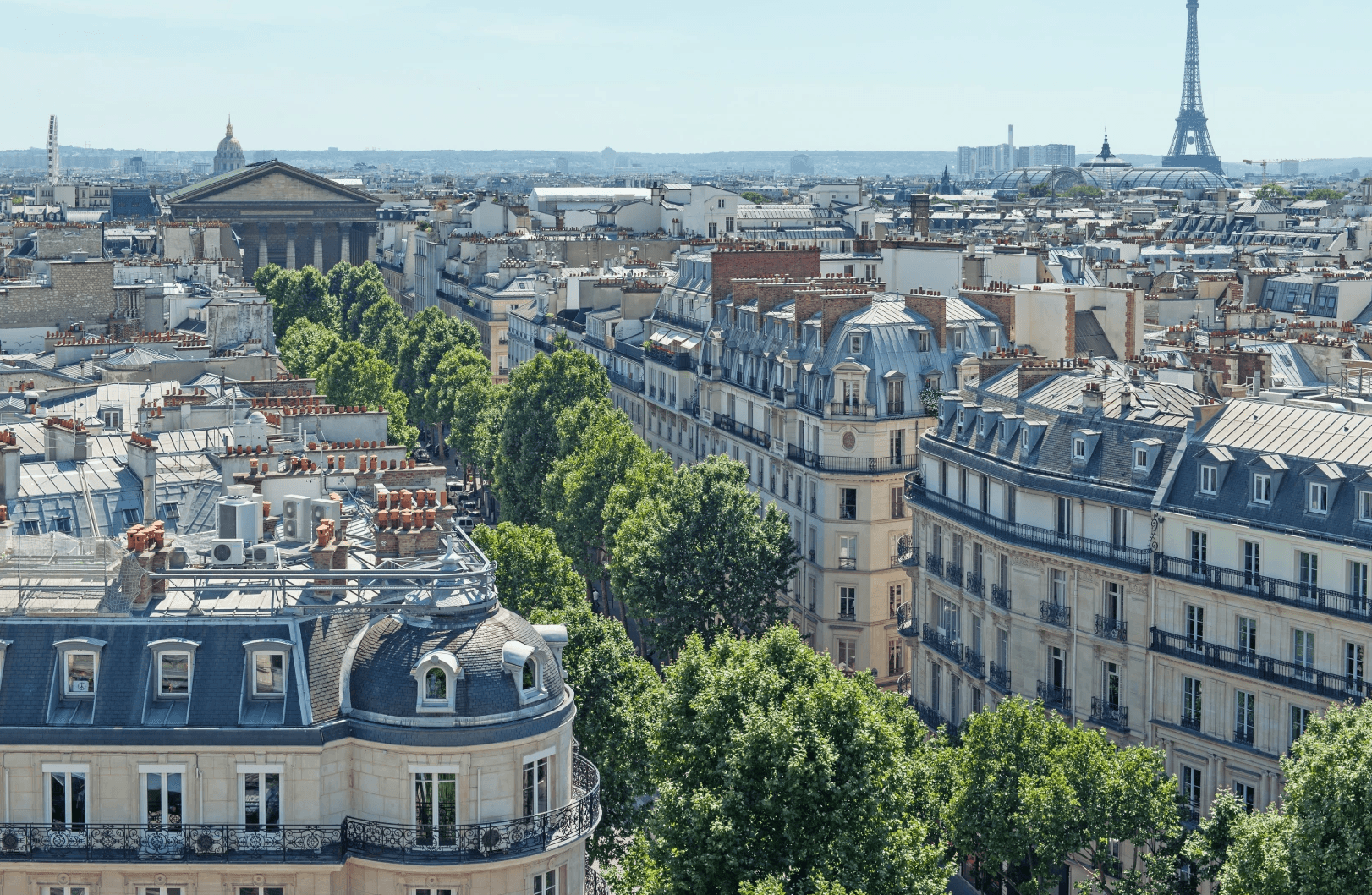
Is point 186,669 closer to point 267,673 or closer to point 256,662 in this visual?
point 256,662

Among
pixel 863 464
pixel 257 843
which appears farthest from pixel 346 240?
pixel 257 843

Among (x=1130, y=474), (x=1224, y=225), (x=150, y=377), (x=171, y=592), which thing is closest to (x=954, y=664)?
(x=1130, y=474)

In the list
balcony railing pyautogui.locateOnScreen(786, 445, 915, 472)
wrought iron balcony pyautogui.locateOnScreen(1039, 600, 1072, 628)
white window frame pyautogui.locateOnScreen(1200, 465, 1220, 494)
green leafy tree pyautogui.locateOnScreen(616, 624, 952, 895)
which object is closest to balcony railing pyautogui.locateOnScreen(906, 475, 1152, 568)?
wrought iron balcony pyautogui.locateOnScreen(1039, 600, 1072, 628)

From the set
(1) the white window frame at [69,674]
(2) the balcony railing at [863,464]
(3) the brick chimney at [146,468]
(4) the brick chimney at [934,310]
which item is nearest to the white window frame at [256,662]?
(1) the white window frame at [69,674]

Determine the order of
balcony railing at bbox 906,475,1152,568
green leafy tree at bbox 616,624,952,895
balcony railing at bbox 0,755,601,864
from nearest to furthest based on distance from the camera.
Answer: balcony railing at bbox 0,755,601,864, green leafy tree at bbox 616,624,952,895, balcony railing at bbox 906,475,1152,568

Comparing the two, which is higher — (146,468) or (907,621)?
(146,468)

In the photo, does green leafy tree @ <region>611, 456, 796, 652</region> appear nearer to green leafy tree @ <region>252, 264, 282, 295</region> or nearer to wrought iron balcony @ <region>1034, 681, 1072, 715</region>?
wrought iron balcony @ <region>1034, 681, 1072, 715</region>
